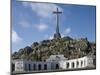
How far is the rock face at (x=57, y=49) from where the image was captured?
9.59ft

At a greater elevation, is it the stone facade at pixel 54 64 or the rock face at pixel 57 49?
the rock face at pixel 57 49

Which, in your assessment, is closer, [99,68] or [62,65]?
[62,65]

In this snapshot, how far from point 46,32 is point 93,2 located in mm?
826

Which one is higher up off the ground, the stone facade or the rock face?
the rock face

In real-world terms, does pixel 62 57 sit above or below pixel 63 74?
above

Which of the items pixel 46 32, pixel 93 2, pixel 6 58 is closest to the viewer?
pixel 6 58

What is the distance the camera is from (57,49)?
10.1ft

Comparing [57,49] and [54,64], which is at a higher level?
[57,49]

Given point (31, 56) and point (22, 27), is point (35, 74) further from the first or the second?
point (22, 27)

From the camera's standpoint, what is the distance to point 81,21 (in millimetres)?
3205

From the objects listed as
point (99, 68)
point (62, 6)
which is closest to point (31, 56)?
point (62, 6)

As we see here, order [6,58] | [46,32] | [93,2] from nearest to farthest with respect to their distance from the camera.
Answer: [6,58]
[46,32]
[93,2]

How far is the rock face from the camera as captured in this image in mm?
2922

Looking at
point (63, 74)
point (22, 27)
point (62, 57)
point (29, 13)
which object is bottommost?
point (63, 74)
